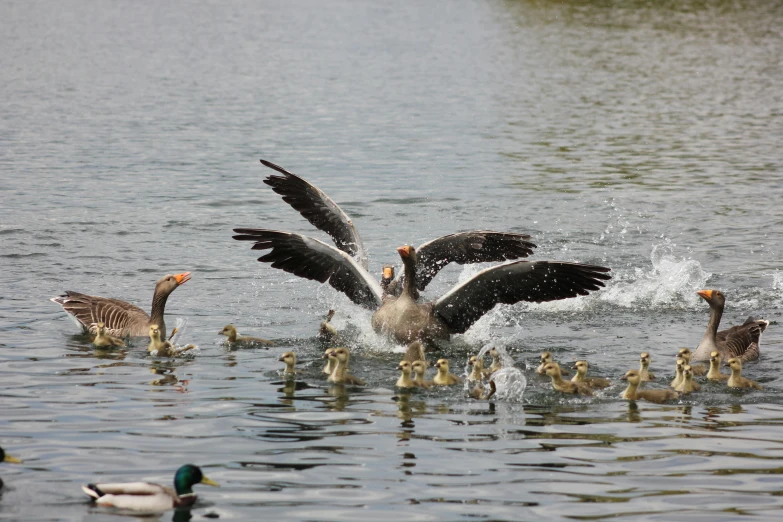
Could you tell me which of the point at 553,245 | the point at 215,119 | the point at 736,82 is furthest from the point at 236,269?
the point at 736,82

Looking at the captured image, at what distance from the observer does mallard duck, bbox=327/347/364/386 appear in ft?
42.0

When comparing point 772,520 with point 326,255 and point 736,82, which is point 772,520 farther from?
point 736,82

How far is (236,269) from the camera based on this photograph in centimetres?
1895

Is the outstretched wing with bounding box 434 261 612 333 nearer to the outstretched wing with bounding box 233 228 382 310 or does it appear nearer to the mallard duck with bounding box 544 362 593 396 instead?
the outstretched wing with bounding box 233 228 382 310

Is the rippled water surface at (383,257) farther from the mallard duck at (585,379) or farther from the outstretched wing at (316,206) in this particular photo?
the outstretched wing at (316,206)

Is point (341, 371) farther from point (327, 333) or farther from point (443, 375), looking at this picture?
point (327, 333)

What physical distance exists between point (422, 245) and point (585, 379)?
3394mm

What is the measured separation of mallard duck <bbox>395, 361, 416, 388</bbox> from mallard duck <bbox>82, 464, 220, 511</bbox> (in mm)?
3814

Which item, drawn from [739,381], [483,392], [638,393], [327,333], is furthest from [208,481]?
[739,381]

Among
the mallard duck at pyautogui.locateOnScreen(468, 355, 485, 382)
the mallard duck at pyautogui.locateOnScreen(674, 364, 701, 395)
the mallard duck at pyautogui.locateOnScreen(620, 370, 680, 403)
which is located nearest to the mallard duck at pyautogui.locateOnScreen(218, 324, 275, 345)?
the mallard duck at pyautogui.locateOnScreen(468, 355, 485, 382)

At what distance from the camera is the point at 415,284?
15180mm

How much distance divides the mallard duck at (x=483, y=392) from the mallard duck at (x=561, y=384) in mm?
599

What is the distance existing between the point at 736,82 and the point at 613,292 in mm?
28674

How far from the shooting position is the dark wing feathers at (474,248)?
15.6 metres
